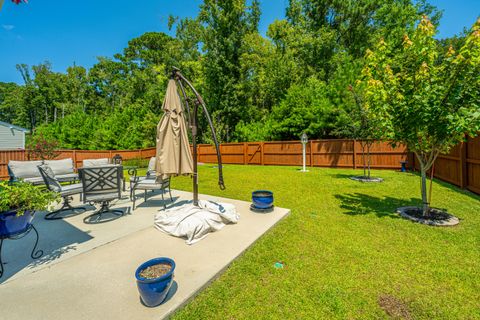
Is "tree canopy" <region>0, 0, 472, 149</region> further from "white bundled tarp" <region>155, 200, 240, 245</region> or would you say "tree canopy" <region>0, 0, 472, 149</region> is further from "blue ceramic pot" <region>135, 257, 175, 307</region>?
"blue ceramic pot" <region>135, 257, 175, 307</region>

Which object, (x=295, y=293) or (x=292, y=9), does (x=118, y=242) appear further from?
(x=292, y=9)

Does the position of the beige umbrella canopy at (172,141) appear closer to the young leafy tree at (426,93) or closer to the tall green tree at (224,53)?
the young leafy tree at (426,93)

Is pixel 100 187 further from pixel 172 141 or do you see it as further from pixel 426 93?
pixel 426 93

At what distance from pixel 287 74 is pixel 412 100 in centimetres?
1720

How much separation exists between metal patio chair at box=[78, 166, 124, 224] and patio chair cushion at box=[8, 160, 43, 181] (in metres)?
3.97

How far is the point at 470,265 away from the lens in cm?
267

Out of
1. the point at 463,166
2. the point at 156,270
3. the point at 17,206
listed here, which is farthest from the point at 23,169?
the point at 463,166

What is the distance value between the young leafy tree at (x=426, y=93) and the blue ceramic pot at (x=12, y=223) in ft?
18.7

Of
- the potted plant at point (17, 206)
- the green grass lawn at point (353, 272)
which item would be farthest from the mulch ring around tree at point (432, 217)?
the potted plant at point (17, 206)

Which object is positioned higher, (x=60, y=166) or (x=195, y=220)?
(x=60, y=166)

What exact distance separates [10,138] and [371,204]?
26.4 m

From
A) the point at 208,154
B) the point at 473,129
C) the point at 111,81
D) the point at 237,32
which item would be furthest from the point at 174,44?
the point at 473,129

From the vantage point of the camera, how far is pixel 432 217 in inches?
164

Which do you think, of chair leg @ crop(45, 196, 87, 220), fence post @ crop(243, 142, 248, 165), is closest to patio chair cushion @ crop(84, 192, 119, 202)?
chair leg @ crop(45, 196, 87, 220)
